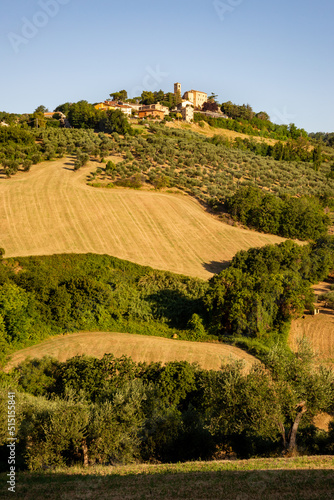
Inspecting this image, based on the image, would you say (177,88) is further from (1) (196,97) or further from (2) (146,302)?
(2) (146,302)

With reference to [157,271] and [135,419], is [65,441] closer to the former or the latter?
[135,419]

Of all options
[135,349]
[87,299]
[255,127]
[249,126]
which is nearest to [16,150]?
[87,299]

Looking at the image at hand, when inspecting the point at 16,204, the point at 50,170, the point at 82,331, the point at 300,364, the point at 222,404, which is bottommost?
the point at 82,331

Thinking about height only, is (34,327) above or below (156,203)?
below

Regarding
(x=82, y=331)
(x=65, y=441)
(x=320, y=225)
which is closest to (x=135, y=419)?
(x=65, y=441)

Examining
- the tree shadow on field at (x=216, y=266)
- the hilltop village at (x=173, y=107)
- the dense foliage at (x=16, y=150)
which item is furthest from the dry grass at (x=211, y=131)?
the tree shadow on field at (x=216, y=266)

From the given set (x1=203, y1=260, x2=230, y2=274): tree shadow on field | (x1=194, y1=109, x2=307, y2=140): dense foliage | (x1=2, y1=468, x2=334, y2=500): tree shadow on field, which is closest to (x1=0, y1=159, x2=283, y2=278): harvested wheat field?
(x1=203, y1=260, x2=230, y2=274): tree shadow on field

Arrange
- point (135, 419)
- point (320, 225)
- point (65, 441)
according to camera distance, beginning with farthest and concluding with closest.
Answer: point (320, 225) < point (135, 419) < point (65, 441)

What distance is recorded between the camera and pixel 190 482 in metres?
14.4

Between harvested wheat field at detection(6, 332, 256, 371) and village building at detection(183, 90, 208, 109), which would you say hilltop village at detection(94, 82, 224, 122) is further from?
harvested wheat field at detection(6, 332, 256, 371)

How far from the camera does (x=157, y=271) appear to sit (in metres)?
40.2

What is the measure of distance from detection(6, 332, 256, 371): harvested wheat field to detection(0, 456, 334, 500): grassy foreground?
40.6 feet

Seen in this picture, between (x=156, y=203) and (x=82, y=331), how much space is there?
96.1 ft

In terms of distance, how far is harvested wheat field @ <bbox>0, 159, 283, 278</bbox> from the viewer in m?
43.6
